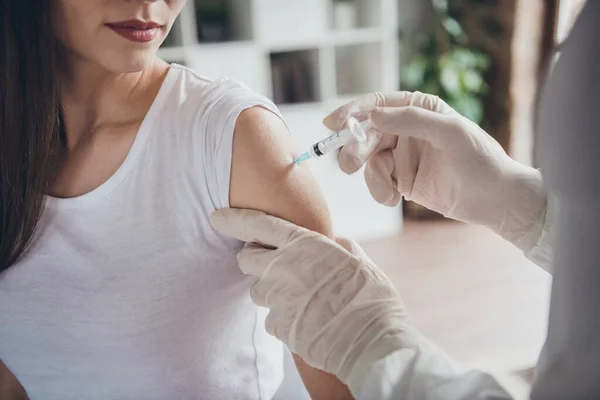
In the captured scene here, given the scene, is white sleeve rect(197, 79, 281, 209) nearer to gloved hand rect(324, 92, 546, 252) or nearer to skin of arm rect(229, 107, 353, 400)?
skin of arm rect(229, 107, 353, 400)

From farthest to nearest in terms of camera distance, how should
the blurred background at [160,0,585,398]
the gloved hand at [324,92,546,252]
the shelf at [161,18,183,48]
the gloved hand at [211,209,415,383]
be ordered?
the shelf at [161,18,183,48]
the blurred background at [160,0,585,398]
the gloved hand at [324,92,546,252]
the gloved hand at [211,209,415,383]

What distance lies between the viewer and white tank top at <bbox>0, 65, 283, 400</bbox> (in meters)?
0.94

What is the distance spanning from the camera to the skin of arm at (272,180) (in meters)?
0.88

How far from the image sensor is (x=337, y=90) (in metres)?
3.47

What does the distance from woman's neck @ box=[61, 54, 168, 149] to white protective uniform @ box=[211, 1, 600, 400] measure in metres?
0.28

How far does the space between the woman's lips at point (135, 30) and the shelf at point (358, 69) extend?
253cm

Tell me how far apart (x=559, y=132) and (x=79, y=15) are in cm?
75

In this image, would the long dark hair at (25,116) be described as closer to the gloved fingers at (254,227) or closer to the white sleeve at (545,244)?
the gloved fingers at (254,227)

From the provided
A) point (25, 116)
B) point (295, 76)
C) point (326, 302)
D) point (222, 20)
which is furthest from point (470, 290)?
point (25, 116)

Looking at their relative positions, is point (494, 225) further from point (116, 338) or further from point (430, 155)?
point (116, 338)

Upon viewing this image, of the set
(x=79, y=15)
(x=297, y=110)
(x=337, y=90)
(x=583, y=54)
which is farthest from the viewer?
(x=337, y=90)

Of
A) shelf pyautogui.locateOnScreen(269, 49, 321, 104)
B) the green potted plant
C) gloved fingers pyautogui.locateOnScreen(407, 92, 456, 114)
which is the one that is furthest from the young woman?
the green potted plant

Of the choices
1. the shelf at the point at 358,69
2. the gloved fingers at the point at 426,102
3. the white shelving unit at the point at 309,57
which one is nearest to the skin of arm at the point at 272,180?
the gloved fingers at the point at 426,102

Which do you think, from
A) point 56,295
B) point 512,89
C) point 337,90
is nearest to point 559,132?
point 56,295
